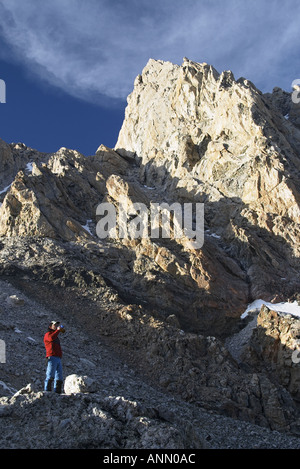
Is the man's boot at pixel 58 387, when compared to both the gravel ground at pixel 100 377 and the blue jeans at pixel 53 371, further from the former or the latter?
the gravel ground at pixel 100 377

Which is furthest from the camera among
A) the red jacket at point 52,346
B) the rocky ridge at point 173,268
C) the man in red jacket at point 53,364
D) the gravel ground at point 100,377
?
the rocky ridge at point 173,268

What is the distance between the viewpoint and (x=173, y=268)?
113ft

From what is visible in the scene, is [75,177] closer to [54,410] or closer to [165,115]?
[165,115]

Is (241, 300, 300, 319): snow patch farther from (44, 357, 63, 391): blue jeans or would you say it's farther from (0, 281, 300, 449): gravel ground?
(44, 357, 63, 391): blue jeans

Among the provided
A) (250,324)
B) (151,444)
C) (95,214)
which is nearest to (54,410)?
(151,444)

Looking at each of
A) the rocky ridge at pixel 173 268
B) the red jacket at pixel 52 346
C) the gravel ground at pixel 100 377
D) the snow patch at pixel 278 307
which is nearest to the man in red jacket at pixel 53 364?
the red jacket at pixel 52 346

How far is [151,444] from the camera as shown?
34.7 ft

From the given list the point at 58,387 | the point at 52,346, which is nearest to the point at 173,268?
the point at 52,346

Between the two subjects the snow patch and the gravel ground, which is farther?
the snow patch

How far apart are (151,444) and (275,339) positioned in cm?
1998

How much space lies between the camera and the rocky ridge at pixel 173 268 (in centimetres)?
1852

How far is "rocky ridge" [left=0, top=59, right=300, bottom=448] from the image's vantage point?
18516 mm

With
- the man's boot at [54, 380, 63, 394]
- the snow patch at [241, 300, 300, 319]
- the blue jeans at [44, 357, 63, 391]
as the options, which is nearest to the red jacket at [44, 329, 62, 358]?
the blue jeans at [44, 357, 63, 391]

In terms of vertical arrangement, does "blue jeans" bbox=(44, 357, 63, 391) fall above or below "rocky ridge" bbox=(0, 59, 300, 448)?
below
